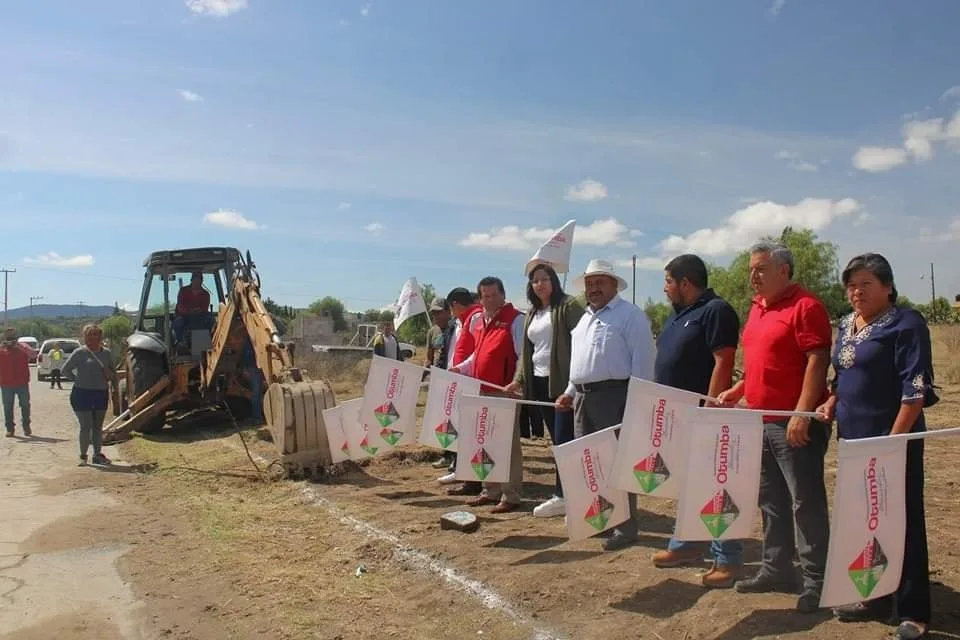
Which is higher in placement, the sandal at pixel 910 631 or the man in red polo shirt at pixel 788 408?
the man in red polo shirt at pixel 788 408

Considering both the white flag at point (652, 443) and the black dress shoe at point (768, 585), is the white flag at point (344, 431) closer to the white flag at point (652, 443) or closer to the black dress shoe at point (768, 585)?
the white flag at point (652, 443)

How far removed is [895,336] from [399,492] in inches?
189

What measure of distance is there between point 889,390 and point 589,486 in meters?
1.84

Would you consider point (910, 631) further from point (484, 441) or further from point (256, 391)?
point (256, 391)

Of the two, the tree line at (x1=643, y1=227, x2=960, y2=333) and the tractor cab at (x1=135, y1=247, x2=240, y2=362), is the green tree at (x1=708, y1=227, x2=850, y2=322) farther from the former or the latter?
the tractor cab at (x1=135, y1=247, x2=240, y2=362)

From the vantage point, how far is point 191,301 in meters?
13.2

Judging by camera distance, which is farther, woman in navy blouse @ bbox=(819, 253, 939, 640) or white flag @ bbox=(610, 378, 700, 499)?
white flag @ bbox=(610, 378, 700, 499)

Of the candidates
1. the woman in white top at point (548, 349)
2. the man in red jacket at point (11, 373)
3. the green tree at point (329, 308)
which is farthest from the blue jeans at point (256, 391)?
the green tree at point (329, 308)

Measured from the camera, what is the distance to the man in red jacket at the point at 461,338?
7137 millimetres

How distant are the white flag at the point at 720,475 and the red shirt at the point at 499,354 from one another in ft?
9.85

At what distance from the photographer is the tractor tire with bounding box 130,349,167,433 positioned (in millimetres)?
12227

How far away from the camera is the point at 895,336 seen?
11.5 ft

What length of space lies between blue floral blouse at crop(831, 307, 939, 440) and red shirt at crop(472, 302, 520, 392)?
3368 millimetres

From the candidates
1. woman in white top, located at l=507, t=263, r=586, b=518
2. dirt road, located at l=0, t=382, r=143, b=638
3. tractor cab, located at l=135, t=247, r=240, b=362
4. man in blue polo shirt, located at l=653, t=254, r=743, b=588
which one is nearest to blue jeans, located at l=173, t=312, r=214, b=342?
tractor cab, located at l=135, t=247, r=240, b=362
